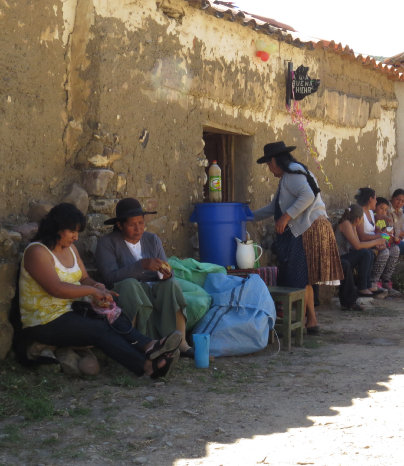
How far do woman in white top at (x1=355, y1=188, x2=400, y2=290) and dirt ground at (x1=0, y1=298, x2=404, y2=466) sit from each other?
321 centimetres

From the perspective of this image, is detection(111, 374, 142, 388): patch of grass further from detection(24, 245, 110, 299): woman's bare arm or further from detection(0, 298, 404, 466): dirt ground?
detection(24, 245, 110, 299): woman's bare arm

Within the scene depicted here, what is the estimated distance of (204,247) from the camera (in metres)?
6.18

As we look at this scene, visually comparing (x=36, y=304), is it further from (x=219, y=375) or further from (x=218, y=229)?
(x=218, y=229)

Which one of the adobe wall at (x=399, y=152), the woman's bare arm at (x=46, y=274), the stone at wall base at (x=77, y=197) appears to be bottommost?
the woman's bare arm at (x=46, y=274)

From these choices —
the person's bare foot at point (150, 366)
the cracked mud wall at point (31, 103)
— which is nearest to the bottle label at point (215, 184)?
the cracked mud wall at point (31, 103)

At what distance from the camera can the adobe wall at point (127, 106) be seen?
4805 mm

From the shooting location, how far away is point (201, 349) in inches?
184

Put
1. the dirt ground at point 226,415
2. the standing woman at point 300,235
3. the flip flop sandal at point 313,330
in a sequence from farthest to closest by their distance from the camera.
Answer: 1. the flip flop sandal at point 313,330
2. the standing woman at point 300,235
3. the dirt ground at point 226,415

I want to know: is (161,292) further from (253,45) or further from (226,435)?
(253,45)

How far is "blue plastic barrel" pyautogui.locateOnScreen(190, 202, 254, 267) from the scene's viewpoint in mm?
6086

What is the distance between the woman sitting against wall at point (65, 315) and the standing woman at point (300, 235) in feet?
6.47

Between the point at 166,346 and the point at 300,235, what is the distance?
6.97 feet

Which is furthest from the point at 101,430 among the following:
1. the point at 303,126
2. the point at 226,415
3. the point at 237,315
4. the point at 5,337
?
the point at 303,126

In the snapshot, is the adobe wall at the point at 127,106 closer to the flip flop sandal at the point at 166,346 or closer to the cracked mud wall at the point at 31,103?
the cracked mud wall at the point at 31,103
